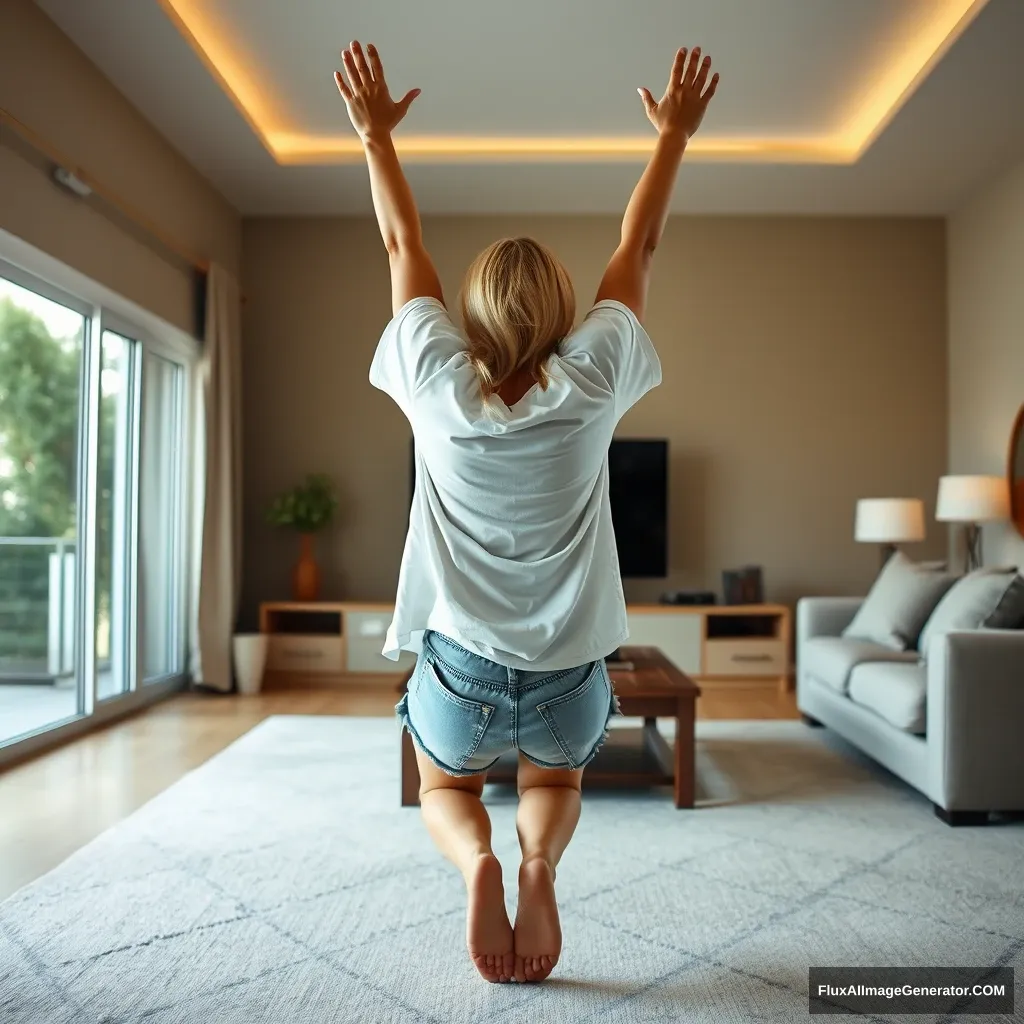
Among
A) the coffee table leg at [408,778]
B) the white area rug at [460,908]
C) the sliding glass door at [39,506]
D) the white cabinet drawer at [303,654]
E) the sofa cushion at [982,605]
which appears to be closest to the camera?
the white area rug at [460,908]

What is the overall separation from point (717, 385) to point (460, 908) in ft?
15.0

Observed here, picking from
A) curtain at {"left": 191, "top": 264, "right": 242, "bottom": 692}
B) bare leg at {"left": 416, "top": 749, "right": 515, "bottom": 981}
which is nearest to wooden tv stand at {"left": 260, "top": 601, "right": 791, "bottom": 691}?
curtain at {"left": 191, "top": 264, "right": 242, "bottom": 692}

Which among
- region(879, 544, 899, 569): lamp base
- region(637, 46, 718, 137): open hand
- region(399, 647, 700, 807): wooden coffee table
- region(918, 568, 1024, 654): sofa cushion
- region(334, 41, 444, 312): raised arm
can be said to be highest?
region(637, 46, 718, 137): open hand

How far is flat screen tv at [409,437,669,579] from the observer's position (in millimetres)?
5988

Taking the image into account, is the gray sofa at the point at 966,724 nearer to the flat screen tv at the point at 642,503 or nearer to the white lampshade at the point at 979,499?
the white lampshade at the point at 979,499

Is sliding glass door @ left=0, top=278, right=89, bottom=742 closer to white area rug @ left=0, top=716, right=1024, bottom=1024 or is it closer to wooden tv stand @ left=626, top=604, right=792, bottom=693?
white area rug @ left=0, top=716, right=1024, bottom=1024

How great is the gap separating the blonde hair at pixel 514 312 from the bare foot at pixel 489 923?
0.70 m

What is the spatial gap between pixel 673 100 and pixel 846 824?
2.22 meters

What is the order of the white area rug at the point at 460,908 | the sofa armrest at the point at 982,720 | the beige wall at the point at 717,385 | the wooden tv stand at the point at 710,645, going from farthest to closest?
the beige wall at the point at 717,385 → the wooden tv stand at the point at 710,645 → the sofa armrest at the point at 982,720 → the white area rug at the point at 460,908

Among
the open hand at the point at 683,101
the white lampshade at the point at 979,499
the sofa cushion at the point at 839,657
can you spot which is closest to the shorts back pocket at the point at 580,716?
the open hand at the point at 683,101

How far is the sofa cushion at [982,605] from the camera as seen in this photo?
324 cm

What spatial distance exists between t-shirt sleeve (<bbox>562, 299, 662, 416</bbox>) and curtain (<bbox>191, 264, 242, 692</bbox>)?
4461 millimetres

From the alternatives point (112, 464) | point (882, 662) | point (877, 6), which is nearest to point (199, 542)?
point (112, 464)

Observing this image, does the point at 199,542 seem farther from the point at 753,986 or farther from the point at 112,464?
the point at 753,986
